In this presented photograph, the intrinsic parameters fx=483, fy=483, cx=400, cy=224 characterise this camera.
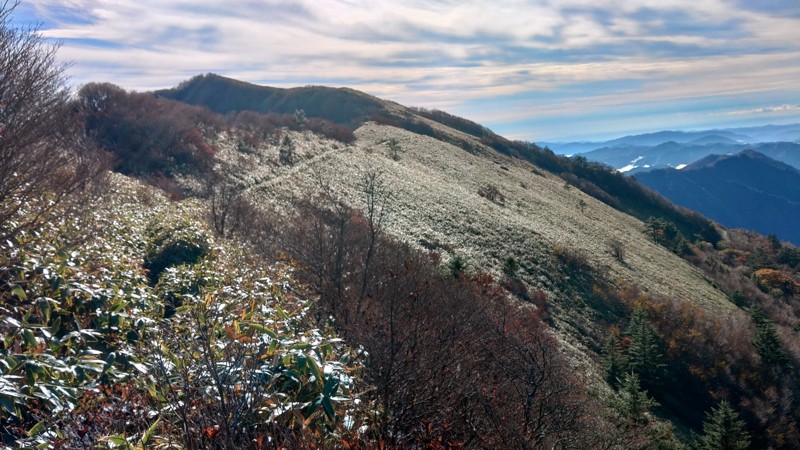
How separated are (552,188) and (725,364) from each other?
35.8m

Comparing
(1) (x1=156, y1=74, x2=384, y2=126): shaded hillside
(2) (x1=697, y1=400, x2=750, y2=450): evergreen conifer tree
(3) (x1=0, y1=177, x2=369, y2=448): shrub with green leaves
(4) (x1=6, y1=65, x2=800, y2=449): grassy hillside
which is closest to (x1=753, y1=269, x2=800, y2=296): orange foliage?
(4) (x1=6, y1=65, x2=800, y2=449): grassy hillside

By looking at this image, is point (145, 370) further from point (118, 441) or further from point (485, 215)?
point (485, 215)

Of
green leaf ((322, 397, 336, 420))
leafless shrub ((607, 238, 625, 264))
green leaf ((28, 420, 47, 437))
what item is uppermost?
green leaf ((322, 397, 336, 420))

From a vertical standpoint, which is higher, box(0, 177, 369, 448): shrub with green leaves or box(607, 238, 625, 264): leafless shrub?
box(0, 177, 369, 448): shrub with green leaves

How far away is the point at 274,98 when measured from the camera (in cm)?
9338

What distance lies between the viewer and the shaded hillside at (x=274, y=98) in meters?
85.6

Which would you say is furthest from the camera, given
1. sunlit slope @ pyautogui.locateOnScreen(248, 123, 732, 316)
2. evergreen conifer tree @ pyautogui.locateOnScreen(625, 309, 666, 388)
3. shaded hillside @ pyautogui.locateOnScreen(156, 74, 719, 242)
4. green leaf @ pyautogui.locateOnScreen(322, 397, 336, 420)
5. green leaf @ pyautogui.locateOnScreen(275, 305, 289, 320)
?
shaded hillside @ pyautogui.locateOnScreen(156, 74, 719, 242)

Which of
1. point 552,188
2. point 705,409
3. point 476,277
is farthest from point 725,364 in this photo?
point 552,188

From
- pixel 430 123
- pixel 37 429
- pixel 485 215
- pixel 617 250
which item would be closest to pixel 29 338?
pixel 37 429

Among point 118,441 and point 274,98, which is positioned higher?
point 274,98

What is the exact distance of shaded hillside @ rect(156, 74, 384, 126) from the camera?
85.6 metres

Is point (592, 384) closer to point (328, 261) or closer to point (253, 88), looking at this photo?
point (328, 261)

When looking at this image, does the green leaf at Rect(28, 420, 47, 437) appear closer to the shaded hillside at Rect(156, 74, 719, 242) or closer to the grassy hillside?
the grassy hillside

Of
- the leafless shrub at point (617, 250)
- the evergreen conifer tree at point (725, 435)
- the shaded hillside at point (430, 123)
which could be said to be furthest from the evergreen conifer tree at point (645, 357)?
the shaded hillside at point (430, 123)
